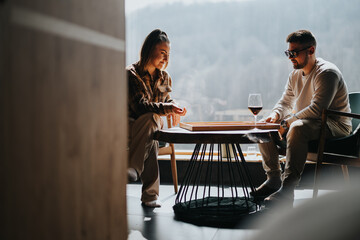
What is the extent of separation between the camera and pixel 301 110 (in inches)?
121

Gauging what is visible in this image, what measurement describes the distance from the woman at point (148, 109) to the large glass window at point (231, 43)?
1331 millimetres

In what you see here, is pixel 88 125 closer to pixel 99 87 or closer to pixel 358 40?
pixel 99 87

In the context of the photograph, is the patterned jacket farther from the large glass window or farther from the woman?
the large glass window

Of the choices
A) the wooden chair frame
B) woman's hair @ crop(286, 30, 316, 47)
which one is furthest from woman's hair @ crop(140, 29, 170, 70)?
the wooden chair frame

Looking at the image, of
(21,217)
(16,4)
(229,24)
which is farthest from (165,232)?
(229,24)

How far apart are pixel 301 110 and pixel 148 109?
1.12 metres

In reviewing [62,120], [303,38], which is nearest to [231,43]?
[303,38]

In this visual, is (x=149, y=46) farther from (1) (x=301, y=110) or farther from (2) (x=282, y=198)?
(2) (x=282, y=198)

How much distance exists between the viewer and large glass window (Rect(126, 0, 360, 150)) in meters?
4.22

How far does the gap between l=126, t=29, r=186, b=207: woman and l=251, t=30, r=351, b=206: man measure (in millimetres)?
782

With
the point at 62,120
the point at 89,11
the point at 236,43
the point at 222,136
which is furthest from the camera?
the point at 236,43

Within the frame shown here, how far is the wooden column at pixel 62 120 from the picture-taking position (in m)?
0.74

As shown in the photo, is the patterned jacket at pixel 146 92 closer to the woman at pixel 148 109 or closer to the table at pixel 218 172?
the woman at pixel 148 109

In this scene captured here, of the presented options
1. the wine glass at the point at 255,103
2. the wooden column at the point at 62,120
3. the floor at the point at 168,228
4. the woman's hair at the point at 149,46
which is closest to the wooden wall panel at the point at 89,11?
the wooden column at the point at 62,120
